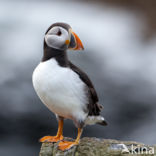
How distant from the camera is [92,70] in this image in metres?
4.90

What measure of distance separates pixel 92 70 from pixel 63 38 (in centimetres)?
288

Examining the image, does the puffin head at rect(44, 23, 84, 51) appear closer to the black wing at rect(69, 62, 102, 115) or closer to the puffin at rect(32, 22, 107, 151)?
the puffin at rect(32, 22, 107, 151)

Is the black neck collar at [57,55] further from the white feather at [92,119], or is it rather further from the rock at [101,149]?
the rock at [101,149]

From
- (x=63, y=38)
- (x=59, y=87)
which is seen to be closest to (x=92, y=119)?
(x=59, y=87)

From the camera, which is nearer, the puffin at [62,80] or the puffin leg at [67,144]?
the puffin at [62,80]

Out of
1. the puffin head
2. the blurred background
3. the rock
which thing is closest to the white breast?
the puffin head

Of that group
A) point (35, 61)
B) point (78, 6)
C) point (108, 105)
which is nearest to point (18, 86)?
point (35, 61)

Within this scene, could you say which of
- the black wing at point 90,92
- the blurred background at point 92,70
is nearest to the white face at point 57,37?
the black wing at point 90,92

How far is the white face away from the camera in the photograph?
2031 mm

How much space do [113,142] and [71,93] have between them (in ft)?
1.63

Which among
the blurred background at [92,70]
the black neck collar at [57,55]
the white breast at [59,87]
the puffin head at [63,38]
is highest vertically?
the puffin head at [63,38]

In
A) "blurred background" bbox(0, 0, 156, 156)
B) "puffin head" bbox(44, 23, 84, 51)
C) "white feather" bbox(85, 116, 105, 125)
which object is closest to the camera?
"puffin head" bbox(44, 23, 84, 51)

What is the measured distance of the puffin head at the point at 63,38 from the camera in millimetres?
2031

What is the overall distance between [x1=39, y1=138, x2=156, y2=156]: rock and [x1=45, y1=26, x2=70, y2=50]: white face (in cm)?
64
